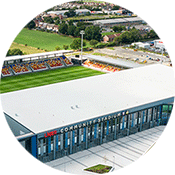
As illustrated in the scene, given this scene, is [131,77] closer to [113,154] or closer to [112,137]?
[112,137]

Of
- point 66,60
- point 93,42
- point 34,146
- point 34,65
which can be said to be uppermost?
point 93,42

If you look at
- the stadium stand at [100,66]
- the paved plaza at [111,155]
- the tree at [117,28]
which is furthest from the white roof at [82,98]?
the tree at [117,28]

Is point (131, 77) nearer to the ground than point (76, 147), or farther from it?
farther from it

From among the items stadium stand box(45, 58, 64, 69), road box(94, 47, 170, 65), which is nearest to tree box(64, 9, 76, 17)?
road box(94, 47, 170, 65)

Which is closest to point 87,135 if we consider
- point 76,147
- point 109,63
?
point 76,147

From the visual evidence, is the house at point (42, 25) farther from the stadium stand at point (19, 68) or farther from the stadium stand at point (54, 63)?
the stadium stand at point (19, 68)

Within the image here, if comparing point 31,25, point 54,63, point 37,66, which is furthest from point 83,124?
point 31,25

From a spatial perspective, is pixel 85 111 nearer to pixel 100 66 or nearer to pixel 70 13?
pixel 100 66
